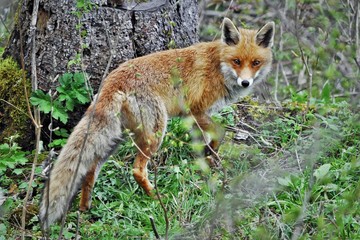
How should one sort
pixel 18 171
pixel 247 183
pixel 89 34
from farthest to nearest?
pixel 89 34, pixel 18 171, pixel 247 183

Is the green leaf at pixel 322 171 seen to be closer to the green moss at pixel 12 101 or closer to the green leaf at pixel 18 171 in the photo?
the green leaf at pixel 18 171

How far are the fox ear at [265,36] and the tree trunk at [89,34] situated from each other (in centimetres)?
90

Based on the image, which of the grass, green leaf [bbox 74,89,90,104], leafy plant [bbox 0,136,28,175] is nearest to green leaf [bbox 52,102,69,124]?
green leaf [bbox 74,89,90,104]

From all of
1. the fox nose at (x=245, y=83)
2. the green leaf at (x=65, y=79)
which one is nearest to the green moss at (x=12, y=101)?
the green leaf at (x=65, y=79)

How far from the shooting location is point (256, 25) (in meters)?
13.0

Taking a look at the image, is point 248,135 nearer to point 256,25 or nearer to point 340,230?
point 340,230

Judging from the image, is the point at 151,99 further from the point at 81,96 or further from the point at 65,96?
the point at 65,96

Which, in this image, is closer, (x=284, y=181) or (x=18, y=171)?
(x=284, y=181)

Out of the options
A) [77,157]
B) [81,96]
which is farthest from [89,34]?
[77,157]

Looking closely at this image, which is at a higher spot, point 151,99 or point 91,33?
point 91,33

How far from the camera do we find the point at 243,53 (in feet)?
23.2

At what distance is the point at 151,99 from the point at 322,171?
176 centimetres

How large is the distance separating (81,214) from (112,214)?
29cm

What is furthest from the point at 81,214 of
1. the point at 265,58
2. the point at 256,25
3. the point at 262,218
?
the point at 256,25
